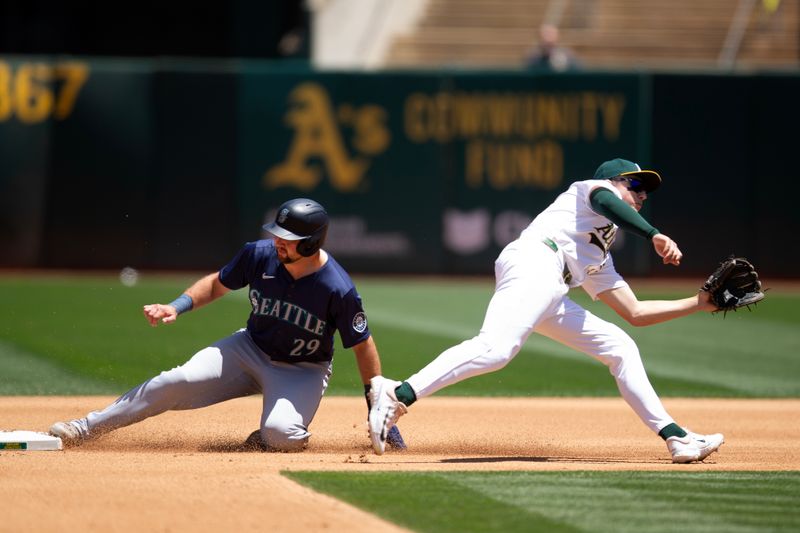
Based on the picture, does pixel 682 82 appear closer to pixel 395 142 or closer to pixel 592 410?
pixel 395 142

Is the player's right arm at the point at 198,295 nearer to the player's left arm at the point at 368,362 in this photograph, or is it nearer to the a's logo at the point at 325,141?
the player's left arm at the point at 368,362

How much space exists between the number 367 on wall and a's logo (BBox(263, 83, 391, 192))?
283 cm

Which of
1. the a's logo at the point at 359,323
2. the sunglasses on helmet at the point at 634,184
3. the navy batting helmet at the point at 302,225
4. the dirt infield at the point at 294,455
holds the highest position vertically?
the sunglasses on helmet at the point at 634,184

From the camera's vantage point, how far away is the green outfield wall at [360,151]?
18125mm

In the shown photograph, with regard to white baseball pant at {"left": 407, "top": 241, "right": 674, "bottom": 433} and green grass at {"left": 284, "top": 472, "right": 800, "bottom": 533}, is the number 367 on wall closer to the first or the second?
white baseball pant at {"left": 407, "top": 241, "right": 674, "bottom": 433}

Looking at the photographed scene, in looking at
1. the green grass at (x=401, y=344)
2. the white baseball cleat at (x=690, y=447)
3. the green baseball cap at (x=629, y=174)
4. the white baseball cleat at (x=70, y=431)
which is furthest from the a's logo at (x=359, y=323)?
the green grass at (x=401, y=344)

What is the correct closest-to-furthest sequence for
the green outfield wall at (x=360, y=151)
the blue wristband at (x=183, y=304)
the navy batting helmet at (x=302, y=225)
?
the navy batting helmet at (x=302, y=225), the blue wristband at (x=183, y=304), the green outfield wall at (x=360, y=151)

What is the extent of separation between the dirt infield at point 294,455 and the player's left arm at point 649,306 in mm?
739

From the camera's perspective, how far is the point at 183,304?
6875 mm

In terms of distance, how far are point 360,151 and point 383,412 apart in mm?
12144

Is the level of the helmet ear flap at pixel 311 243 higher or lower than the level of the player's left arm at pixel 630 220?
lower

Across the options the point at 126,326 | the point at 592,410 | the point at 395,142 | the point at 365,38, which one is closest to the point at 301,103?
the point at 395,142

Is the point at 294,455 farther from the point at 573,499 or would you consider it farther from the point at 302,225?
the point at 573,499

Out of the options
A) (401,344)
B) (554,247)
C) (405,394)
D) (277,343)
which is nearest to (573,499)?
(405,394)
